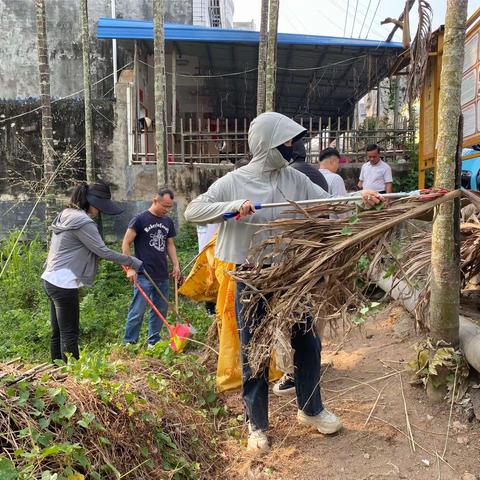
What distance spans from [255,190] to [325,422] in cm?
141

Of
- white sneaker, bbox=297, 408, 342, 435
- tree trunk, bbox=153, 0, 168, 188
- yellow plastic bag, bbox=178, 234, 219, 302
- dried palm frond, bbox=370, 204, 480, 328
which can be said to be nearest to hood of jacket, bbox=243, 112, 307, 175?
dried palm frond, bbox=370, 204, 480, 328

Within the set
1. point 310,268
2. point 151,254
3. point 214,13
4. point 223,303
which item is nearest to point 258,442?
point 223,303

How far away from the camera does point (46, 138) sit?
7688 millimetres

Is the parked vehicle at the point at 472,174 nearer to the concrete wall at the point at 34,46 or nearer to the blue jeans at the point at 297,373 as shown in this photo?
the blue jeans at the point at 297,373

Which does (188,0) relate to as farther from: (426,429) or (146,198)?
(426,429)

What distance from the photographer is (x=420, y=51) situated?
5109 mm

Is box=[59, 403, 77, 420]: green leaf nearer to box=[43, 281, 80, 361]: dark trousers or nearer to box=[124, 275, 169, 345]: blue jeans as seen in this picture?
box=[43, 281, 80, 361]: dark trousers

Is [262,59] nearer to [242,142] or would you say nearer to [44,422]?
[242,142]

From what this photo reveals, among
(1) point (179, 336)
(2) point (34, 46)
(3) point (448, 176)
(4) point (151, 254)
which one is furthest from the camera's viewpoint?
(2) point (34, 46)

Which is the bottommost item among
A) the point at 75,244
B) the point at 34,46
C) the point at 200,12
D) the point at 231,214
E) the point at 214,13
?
the point at 75,244

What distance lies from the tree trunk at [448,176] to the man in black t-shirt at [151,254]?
293 cm

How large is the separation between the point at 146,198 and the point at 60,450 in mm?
8322

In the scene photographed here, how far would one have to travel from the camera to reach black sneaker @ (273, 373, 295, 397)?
132 inches


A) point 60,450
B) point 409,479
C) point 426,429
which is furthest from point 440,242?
point 60,450
